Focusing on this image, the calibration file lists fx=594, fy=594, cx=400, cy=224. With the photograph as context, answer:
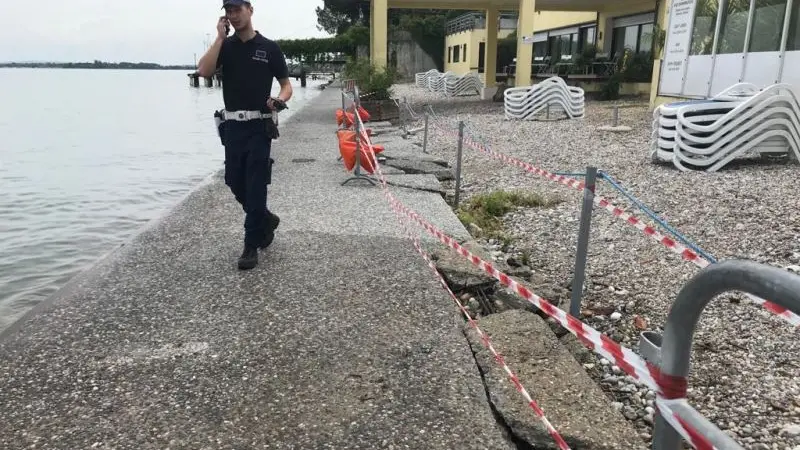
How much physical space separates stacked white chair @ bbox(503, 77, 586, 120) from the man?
13.4 metres

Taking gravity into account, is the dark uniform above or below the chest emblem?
below

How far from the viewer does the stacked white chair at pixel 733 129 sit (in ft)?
27.4

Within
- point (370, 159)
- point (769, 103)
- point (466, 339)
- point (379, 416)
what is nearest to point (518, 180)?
point (370, 159)

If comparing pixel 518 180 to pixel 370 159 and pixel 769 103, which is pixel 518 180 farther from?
pixel 769 103

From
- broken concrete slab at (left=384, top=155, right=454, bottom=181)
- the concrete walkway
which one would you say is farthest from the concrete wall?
the concrete walkway

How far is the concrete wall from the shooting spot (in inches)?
2046

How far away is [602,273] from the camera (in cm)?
497

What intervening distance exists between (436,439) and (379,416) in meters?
0.29

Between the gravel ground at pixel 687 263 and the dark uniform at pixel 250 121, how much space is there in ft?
7.08

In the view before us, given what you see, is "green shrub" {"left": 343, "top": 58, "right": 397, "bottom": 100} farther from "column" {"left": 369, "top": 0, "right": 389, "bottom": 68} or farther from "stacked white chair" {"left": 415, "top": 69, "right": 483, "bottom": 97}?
"stacked white chair" {"left": 415, "top": 69, "right": 483, "bottom": 97}

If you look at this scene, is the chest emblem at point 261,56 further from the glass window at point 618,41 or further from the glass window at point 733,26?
the glass window at point 618,41

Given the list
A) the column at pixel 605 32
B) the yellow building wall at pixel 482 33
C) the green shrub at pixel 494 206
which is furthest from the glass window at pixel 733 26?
the yellow building wall at pixel 482 33

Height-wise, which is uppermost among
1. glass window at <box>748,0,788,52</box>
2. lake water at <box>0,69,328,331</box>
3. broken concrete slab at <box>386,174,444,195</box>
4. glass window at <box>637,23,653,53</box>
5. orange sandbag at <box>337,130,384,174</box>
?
glass window at <box>637,23,653,53</box>

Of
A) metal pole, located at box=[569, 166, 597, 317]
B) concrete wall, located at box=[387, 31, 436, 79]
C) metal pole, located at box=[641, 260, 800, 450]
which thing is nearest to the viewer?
metal pole, located at box=[641, 260, 800, 450]
